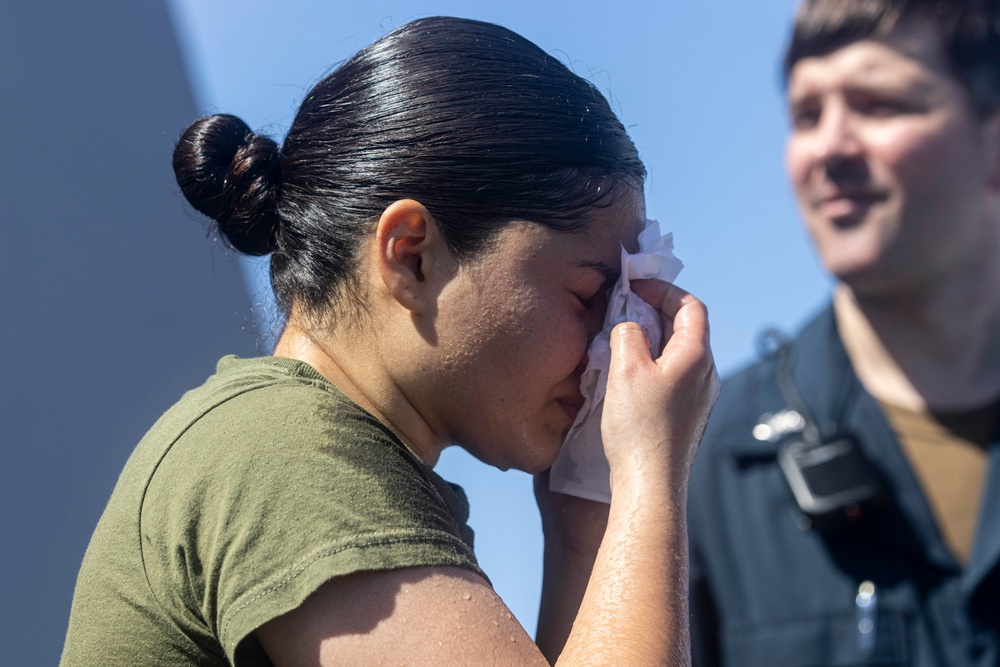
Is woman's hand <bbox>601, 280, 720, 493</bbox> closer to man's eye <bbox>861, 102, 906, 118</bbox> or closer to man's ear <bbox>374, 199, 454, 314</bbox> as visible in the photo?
man's ear <bbox>374, 199, 454, 314</bbox>

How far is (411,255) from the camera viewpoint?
3.34 ft

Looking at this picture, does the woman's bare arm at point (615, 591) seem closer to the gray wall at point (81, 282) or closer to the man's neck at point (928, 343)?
the gray wall at point (81, 282)

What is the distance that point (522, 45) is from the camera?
44.9 inches

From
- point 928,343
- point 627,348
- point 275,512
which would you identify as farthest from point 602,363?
point 928,343

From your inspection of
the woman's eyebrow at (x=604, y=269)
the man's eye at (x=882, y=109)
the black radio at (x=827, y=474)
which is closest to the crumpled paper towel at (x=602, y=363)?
the woman's eyebrow at (x=604, y=269)

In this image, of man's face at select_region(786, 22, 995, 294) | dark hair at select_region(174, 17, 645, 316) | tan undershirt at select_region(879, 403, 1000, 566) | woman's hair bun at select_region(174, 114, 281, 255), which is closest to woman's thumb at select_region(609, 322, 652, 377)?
dark hair at select_region(174, 17, 645, 316)

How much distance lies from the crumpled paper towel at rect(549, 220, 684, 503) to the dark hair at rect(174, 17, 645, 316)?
0.09 metres

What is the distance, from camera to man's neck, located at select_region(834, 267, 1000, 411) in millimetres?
2389

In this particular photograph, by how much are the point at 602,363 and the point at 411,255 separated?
260mm

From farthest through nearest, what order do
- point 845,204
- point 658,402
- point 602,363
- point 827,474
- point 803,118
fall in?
point 803,118
point 845,204
point 827,474
point 602,363
point 658,402

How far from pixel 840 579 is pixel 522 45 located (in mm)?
1645

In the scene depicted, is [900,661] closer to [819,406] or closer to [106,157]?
[819,406]

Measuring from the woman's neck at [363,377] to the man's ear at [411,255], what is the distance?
0.27ft

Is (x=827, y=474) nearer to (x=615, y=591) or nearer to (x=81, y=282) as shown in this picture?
(x=615, y=591)
